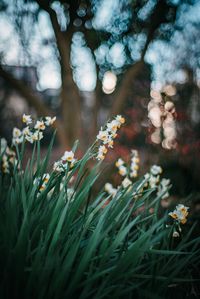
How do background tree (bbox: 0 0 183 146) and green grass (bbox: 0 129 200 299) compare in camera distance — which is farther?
background tree (bbox: 0 0 183 146)

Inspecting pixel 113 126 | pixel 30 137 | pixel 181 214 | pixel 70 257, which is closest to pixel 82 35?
pixel 30 137

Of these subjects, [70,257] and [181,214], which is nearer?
[70,257]

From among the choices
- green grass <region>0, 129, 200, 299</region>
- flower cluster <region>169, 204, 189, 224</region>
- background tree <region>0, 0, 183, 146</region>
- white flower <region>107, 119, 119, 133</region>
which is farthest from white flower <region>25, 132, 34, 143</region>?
background tree <region>0, 0, 183, 146</region>

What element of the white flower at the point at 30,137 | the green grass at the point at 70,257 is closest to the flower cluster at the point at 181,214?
the green grass at the point at 70,257

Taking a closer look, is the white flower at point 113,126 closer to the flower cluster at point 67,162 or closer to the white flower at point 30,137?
the flower cluster at point 67,162

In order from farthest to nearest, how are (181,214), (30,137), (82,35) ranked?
(82,35), (30,137), (181,214)

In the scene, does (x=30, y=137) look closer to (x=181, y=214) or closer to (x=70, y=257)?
(x=70, y=257)

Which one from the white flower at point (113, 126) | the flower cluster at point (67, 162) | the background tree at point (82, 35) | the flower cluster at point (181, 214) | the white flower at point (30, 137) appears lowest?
the flower cluster at point (181, 214)

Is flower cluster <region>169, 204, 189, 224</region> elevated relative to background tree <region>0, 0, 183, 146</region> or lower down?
lower down

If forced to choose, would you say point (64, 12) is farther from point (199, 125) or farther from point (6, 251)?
point (6, 251)

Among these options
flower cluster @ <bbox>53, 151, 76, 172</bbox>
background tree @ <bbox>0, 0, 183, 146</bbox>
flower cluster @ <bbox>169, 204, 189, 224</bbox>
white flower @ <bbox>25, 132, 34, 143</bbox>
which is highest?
background tree @ <bbox>0, 0, 183, 146</bbox>

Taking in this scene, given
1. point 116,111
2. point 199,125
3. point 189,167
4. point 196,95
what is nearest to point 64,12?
point 116,111

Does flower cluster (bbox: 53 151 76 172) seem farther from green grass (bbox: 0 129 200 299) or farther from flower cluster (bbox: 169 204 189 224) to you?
A: flower cluster (bbox: 169 204 189 224)

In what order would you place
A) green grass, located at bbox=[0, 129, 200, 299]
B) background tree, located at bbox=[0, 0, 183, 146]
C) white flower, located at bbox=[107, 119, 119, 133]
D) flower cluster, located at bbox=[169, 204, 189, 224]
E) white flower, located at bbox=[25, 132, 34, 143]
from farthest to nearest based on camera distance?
1. background tree, located at bbox=[0, 0, 183, 146]
2. white flower, located at bbox=[25, 132, 34, 143]
3. white flower, located at bbox=[107, 119, 119, 133]
4. flower cluster, located at bbox=[169, 204, 189, 224]
5. green grass, located at bbox=[0, 129, 200, 299]
